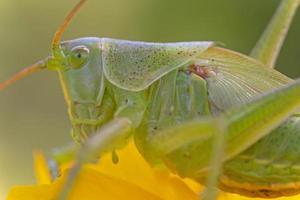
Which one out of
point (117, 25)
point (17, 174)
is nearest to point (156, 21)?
point (117, 25)

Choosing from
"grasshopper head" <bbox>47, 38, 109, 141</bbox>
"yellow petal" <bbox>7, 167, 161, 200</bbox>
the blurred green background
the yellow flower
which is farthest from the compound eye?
the blurred green background

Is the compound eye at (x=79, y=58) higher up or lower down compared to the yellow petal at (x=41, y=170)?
higher up

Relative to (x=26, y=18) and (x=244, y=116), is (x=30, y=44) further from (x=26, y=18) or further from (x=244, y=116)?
(x=244, y=116)

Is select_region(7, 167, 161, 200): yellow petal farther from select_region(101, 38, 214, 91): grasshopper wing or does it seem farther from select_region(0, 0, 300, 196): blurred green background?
select_region(0, 0, 300, 196): blurred green background

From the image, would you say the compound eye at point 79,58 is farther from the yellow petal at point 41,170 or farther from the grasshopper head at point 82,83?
the yellow petal at point 41,170

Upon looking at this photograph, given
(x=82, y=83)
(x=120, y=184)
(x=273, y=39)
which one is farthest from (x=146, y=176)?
(x=273, y=39)

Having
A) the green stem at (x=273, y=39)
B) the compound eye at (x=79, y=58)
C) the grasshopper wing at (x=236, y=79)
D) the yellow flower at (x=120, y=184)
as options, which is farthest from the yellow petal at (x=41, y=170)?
the green stem at (x=273, y=39)
